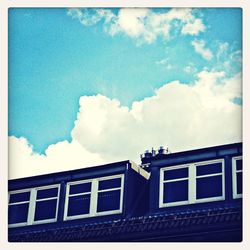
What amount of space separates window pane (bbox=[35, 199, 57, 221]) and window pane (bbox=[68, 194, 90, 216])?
0.26m

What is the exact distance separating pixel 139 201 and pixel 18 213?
1.98m

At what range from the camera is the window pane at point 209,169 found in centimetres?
1247

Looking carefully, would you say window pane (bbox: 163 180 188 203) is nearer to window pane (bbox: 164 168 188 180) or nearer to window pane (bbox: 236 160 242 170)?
window pane (bbox: 164 168 188 180)

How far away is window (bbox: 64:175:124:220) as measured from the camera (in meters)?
13.0

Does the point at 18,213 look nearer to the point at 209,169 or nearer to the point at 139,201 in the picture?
the point at 139,201

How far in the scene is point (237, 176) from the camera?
11.8m

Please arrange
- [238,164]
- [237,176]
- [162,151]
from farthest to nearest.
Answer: [162,151] < [238,164] < [237,176]

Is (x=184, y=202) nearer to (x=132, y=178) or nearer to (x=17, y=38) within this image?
(x=132, y=178)

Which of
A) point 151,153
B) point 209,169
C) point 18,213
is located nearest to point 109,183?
point 151,153

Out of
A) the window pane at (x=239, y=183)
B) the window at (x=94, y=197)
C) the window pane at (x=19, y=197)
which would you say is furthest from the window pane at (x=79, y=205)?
the window pane at (x=239, y=183)

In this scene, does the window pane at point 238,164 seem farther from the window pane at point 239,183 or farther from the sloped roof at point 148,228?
the sloped roof at point 148,228

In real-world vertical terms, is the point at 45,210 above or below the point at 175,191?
below

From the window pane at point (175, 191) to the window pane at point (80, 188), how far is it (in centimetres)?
133

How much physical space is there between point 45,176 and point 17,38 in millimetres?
2350
